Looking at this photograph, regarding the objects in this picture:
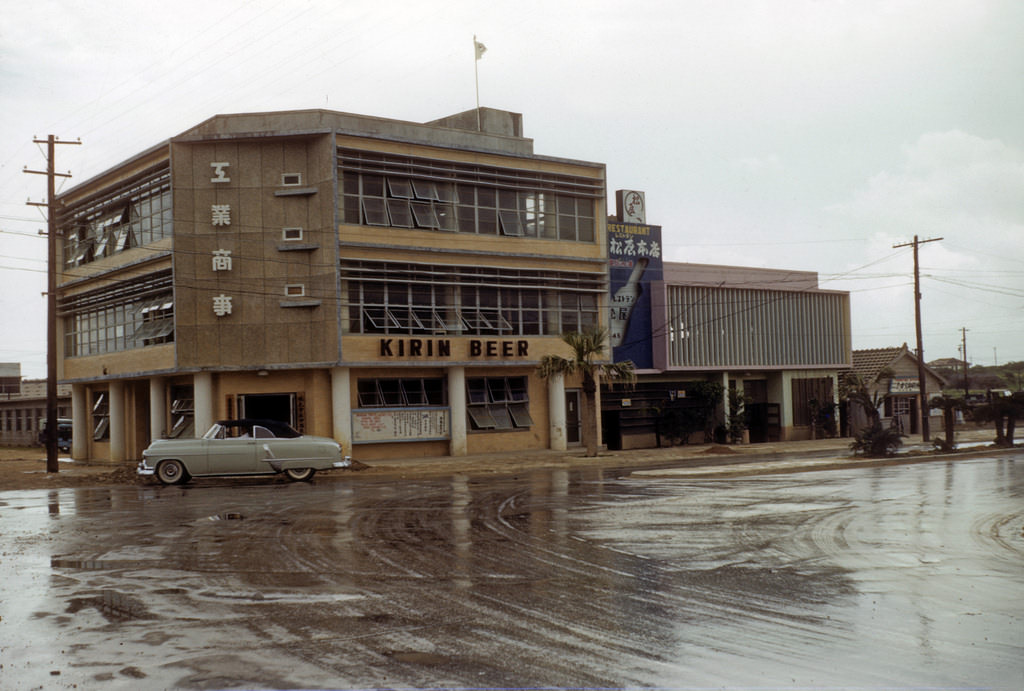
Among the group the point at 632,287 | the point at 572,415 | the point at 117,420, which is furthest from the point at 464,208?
the point at 117,420

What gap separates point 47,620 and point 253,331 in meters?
25.6

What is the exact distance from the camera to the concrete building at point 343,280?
33.5 meters

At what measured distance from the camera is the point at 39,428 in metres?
61.4

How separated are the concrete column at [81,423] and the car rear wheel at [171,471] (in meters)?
20.1

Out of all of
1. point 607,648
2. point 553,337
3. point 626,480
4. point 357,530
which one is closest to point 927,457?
point 626,480

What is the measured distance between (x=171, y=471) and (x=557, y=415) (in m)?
18.1

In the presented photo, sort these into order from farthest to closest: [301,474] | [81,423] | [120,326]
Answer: [81,423] < [120,326] < [301,474]

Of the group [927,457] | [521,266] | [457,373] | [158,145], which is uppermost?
[158,145]

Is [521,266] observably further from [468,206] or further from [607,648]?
[607,648]

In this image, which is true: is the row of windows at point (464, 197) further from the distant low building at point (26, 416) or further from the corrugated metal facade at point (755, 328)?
the distant low building at point (26, 416)

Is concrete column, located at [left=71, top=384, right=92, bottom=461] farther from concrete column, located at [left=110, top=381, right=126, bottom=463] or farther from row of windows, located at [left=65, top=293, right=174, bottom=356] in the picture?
concrete column, located at [left=110, top=381, right=126, bottom=463]

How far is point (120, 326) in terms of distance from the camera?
38438 mm

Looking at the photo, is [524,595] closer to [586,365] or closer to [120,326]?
[586,365]

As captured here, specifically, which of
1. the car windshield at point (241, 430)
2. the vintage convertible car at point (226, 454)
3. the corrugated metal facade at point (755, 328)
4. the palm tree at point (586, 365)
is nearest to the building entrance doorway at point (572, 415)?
the corrugated metal facade at point (755, 328)
